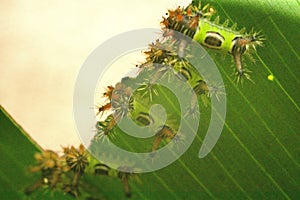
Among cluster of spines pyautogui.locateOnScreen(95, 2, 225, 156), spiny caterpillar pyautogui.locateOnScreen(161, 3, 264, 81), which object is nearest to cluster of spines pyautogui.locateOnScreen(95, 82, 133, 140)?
cluster of spines pyautogui.locateOnScreen(95, 2, 225, 156)

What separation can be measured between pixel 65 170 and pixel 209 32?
70cm

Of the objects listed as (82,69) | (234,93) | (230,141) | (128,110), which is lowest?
(230,141)

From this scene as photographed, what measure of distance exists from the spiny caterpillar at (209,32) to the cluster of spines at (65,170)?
0.48 metres

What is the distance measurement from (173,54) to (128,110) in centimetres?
25

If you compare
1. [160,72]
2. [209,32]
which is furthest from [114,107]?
[209,32]

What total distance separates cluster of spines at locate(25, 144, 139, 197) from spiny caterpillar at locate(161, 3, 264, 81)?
19.0 inches

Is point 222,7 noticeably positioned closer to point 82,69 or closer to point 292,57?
point 292,57

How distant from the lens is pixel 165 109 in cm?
185

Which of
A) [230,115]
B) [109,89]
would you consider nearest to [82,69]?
[109,89]

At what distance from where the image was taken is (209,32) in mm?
1874

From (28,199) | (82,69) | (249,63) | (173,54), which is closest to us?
(28,199)

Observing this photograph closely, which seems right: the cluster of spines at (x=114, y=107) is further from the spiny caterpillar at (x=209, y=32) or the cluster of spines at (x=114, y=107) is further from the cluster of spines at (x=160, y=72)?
the spiny caterpillar at (x=209, y=32)

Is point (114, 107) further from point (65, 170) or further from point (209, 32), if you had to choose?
point (209, 32)

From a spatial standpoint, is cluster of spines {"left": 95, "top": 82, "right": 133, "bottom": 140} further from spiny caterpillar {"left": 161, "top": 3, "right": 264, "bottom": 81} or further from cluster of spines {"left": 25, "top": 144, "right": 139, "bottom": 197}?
spiny caterpillar {"left": 161, "top": 3, "right": 264, "bottom": 81}
